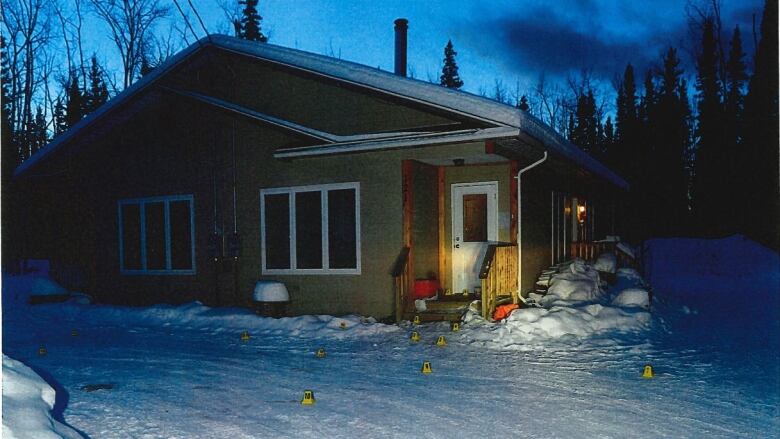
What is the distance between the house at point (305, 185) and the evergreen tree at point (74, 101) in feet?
69.5

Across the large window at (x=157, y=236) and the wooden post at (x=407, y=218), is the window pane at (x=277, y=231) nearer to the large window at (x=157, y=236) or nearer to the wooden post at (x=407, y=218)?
the large window at (x=157, y=236)

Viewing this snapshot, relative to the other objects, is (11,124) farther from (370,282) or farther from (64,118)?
(370,282)

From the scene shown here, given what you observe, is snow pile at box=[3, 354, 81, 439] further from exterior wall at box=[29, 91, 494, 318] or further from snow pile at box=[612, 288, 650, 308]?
snow pile at box=[612, 288, 650, 308]

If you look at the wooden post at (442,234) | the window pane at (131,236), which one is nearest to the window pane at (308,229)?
the wooden post at (442,234)

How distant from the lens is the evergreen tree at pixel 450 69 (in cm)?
4706

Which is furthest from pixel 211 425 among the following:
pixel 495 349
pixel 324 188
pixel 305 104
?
pixel 305 104

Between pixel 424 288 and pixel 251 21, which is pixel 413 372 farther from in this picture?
pixel 251 21

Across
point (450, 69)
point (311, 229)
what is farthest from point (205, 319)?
point (450, 69)

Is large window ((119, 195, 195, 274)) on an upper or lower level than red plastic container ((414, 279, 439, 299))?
upper

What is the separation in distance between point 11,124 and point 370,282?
28.6 m

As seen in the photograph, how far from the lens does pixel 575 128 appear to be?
40719mm

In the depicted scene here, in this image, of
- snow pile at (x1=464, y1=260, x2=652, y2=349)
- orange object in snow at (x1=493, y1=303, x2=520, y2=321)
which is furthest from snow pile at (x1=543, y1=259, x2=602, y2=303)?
orange object in snow at (x1=493, y1=303, x2=520, y2=321)

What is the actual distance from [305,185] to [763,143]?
32.5 metres

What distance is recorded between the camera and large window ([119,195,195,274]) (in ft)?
38.6
